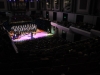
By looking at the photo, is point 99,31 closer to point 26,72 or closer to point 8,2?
point 26,72

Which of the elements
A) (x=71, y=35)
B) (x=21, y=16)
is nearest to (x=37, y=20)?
(x=21, y=16)

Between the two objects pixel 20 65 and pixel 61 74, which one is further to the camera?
pixel 20 65

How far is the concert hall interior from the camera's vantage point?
5625mm

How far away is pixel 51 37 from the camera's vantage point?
2445cm

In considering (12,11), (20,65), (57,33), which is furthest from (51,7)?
(20,65)

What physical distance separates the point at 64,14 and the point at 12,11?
51.7ft

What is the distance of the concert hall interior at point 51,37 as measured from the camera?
18.5 feet

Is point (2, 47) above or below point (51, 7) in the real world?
below

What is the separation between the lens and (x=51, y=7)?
101 ft

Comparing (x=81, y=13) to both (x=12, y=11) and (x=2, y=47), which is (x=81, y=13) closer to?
(x=2, y=47)

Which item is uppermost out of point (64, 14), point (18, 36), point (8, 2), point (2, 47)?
point (8, 2)

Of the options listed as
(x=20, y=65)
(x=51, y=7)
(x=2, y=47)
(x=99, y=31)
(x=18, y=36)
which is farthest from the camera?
(x=51, y=7)

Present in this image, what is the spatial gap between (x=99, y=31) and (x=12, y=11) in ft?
82.9

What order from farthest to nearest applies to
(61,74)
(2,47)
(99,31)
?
(99,31)
(2,47)
(61,74)
